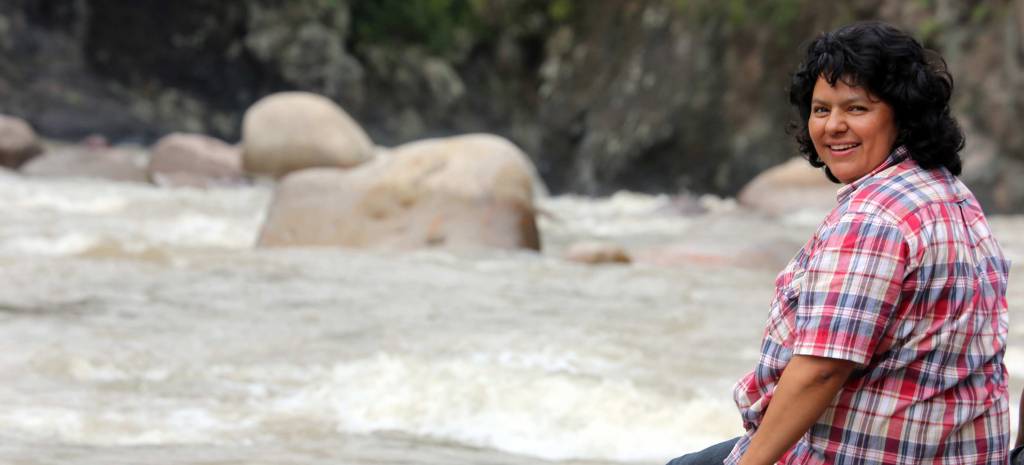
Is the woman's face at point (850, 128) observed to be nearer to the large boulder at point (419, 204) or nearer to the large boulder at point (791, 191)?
the large boulder at point (419, 204)

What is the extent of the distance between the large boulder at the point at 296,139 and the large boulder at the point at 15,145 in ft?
7.37

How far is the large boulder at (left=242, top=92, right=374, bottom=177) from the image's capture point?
13805mm

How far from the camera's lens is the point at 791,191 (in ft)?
40.8

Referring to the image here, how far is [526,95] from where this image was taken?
2083 centimetres

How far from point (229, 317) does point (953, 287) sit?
4152 millimetres

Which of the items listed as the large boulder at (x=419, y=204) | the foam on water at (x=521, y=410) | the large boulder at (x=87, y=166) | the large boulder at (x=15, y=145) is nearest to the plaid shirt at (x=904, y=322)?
the foam on water at (x=521, y=410)

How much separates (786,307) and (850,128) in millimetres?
256

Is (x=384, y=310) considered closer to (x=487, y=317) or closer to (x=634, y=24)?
(x=487, y=317)

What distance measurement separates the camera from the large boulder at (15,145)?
1334 cm

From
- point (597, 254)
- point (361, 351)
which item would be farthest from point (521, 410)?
point (597, 254)

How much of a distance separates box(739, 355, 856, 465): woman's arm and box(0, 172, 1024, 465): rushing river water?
1.63 metres

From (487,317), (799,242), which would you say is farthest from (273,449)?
(799,242)

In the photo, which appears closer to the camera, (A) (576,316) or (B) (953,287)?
(B) (953,287)

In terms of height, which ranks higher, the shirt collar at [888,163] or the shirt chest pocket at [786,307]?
the shirt collar at [888,163]
